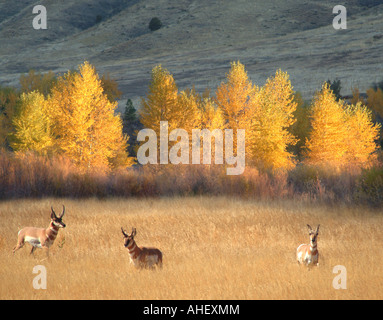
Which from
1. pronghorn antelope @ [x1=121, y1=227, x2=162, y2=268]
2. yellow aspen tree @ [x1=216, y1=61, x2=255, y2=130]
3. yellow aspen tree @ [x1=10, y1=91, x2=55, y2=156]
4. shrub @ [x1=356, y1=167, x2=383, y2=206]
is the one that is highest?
yellow aspen tree @ [x1=216, y1=61, x2=255, y2=130]

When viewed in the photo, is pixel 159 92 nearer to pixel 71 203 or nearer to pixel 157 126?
pixel 157 126

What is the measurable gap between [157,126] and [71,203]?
1845 cm

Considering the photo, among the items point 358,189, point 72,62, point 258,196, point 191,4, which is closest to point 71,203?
point 258,196

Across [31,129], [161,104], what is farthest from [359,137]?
[31,129]

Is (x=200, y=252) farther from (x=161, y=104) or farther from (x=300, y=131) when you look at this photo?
(x=300, y=131)

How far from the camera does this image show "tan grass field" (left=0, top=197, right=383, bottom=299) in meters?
7.86

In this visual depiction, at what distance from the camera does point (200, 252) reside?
1078cm

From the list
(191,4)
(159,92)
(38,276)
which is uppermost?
(191,4)

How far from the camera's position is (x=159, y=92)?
37.5 meters

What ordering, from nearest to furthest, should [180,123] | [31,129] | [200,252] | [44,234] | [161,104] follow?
[44,234], [200,252], [161,104], [180,123], [31,129]
